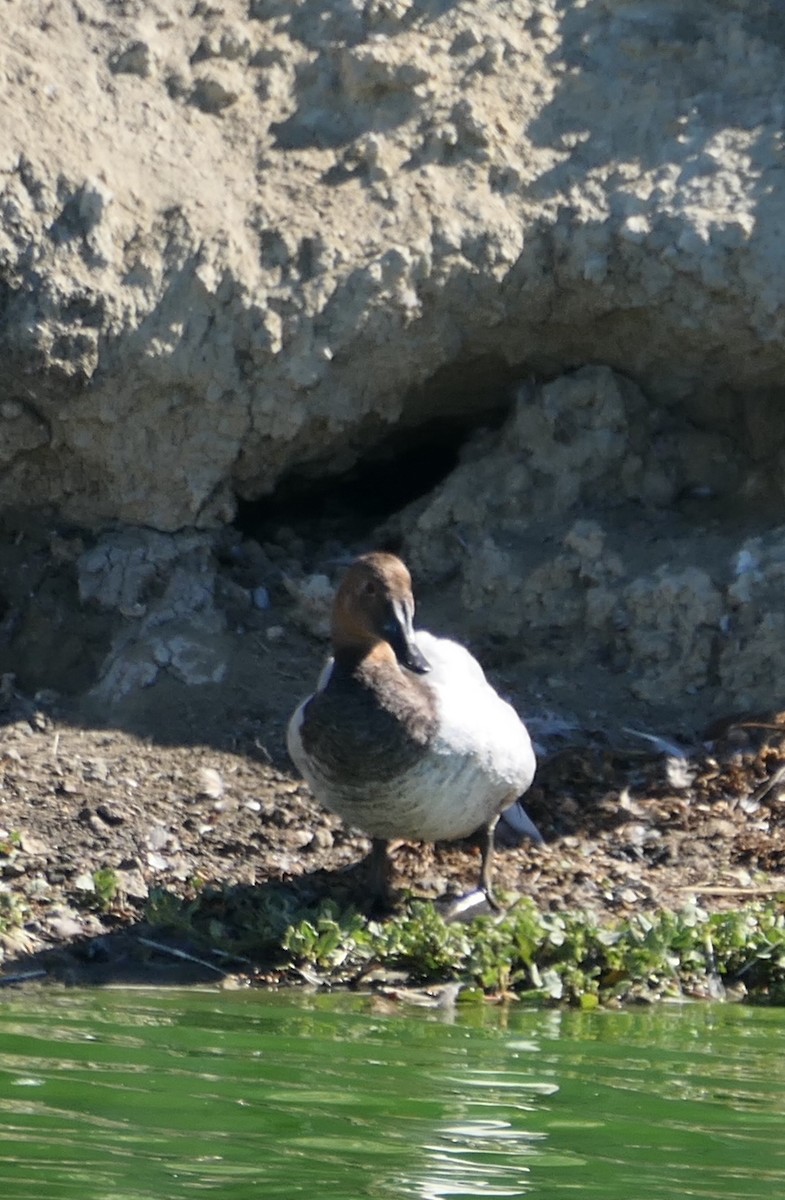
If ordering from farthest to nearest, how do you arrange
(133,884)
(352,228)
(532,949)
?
1. (352,228)
2. (133,884)
3. (532,949)

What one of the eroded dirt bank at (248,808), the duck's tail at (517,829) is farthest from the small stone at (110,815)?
the duck's tail at (517,829)

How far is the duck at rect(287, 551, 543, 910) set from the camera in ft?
20.7

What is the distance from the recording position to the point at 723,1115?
13.6ft

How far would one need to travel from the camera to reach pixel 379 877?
21.4 feet

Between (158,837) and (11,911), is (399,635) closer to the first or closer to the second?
(158,837)

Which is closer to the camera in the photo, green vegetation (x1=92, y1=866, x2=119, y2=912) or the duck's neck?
green vegetation (x1=92, y1=866, x2=119, y2=912)

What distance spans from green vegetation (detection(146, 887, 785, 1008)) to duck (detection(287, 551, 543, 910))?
38 cm

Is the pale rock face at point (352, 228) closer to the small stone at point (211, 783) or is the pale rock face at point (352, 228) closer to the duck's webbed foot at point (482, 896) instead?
the small stone at point (211, 783)

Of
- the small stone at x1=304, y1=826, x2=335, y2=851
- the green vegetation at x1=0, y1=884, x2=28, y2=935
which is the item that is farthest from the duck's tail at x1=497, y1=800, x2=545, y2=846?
the green vegetation at x1=0, y1=884, x2=28, y2=935

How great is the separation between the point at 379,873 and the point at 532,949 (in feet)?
2.64

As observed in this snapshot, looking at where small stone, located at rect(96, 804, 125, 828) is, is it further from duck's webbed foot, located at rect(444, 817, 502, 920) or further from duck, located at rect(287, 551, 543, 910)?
duck's webbed foot, located at rect(444, 817, 502, 920)

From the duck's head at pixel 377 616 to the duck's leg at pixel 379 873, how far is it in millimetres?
616

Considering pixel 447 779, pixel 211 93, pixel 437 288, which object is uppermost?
pixel 211 93

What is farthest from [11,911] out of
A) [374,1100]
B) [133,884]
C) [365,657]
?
[374,1100]
